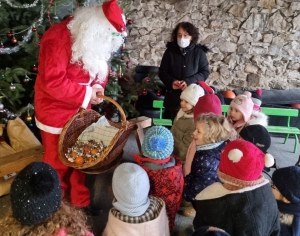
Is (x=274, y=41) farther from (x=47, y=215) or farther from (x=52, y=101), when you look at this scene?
(x=47, y=215)

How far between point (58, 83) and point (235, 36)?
140 inches

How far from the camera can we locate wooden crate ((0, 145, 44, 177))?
2.34 metres

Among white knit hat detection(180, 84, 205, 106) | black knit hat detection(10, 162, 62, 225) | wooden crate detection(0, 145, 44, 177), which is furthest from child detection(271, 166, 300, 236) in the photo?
wooden crate detection(0, 145, 44, 177)

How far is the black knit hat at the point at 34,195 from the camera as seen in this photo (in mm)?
1163

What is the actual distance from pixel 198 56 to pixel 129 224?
204 centimetres

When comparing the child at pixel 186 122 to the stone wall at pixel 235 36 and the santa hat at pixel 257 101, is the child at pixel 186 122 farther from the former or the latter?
the stone wall at pixel 235 36

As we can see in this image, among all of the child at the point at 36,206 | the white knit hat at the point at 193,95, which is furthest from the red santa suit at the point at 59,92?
the child at the point at 36,206

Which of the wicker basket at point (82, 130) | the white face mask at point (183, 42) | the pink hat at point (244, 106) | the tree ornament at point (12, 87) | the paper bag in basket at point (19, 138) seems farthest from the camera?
the white face mask at point (183, 42)

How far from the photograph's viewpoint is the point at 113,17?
201 cm

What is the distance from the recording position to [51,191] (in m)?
1.20

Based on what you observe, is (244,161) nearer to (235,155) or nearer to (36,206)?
(235,155)

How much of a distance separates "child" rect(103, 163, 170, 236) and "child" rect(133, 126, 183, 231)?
242mm

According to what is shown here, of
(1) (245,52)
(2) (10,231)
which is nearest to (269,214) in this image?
(2) (10,231)

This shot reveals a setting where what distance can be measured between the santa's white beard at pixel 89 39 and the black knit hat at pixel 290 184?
1381 mm
